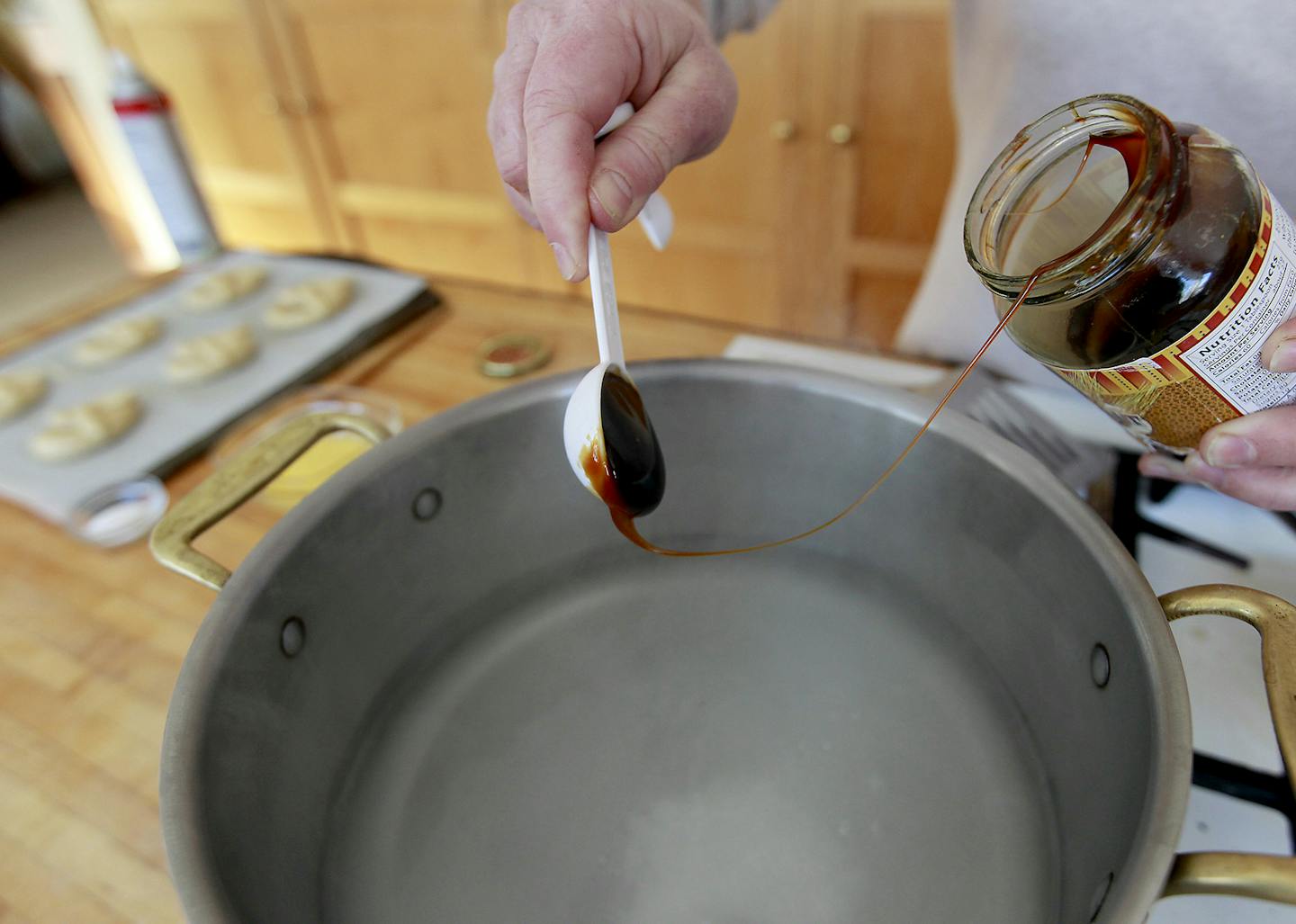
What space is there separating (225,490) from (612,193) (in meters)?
0.25

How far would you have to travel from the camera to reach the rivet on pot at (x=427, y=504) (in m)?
0.45

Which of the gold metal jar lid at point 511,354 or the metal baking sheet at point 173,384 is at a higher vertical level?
the gold metal jar lid at point 511,354

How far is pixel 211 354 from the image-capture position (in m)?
0.73

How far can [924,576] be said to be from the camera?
48 centimetres

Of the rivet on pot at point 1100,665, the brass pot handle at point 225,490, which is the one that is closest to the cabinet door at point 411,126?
the brass pot handle at point 225,490

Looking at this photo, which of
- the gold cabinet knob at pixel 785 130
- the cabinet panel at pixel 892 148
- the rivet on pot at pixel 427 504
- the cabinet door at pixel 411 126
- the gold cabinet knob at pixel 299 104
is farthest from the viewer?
the gold cabinet knob at pixel 299 104

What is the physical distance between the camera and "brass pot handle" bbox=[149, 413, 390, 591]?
1.22 feet

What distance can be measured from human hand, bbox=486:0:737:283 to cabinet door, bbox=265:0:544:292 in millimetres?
1012

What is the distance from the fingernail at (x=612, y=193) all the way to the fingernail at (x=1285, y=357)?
0.88 ft

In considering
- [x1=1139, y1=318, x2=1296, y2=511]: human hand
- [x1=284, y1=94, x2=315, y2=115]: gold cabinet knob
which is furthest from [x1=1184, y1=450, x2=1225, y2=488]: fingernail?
[x1=284, y1=94, x2=315, y2=115]: gold cabinet knob

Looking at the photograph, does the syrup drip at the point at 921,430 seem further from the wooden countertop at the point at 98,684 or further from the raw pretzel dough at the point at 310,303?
the raw pretzel dough at the point at 310,303

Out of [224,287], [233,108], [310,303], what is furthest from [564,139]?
[233,108]

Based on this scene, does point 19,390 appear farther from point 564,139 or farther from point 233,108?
point 233,108

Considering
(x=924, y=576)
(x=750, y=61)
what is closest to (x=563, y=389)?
(x=924, y=576)
